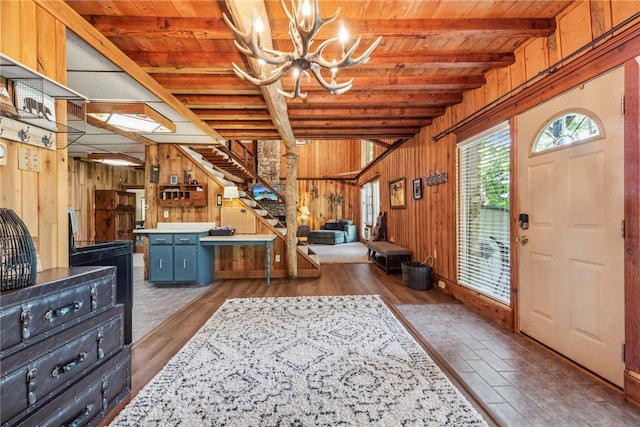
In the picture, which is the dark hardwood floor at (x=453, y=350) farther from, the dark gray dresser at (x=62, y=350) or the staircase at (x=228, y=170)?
the staircase at (x=228, y=170)

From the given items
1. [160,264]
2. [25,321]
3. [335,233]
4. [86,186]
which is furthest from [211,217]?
[335,233]

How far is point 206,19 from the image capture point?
2246mm

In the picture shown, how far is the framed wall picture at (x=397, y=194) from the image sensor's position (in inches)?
230

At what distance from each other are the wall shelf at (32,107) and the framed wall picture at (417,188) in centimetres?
463

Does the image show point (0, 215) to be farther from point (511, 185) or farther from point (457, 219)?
point (457, 219)

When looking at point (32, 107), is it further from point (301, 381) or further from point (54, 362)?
point (301, 381)

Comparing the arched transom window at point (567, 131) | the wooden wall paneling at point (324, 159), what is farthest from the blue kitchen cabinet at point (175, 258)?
the wooden wall paneling at point (324, 159)

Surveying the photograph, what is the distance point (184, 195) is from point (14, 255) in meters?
4.02

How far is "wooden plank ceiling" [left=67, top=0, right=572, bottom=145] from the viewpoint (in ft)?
7.09

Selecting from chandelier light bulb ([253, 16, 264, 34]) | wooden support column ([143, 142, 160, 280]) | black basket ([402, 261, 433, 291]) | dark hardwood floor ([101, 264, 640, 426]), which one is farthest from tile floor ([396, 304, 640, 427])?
wooden support column ([143, 142, 160, 280])

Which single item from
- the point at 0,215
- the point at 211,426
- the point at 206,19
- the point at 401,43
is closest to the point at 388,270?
the point at 401,43

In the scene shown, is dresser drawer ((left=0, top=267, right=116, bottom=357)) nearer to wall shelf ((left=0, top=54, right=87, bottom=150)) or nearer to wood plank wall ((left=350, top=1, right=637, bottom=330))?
wall shelf ((left=0, top=54, right=87, bottom=150))

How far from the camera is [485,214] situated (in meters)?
3.32

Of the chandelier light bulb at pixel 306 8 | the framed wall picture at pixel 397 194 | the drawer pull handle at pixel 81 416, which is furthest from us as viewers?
the framed wall picture at pixel 397 194
